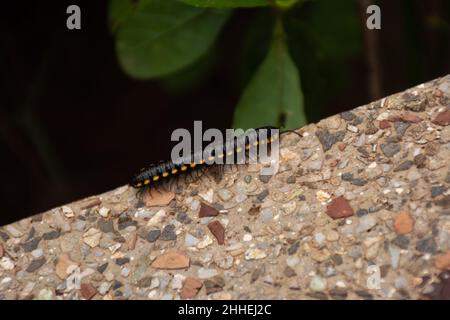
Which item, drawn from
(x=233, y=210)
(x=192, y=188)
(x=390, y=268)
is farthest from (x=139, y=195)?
(x=390, y=268)

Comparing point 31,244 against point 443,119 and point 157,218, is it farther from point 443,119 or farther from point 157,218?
point 443,119

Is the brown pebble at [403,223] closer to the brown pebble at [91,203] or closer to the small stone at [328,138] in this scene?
the small stone at [328,138]

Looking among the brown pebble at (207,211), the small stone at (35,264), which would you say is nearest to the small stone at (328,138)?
the brown pebble at (207,211)

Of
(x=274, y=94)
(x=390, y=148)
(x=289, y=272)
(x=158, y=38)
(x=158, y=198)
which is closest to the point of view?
(x=289, y=272)

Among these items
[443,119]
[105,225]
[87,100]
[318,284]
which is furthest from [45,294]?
[87,100]

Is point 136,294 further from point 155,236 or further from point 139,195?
point 139,195

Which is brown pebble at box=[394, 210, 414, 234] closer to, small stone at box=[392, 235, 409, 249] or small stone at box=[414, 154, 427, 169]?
small stone at box=[392, 235, 409, 249]

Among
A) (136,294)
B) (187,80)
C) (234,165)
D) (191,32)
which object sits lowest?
(136,294)
